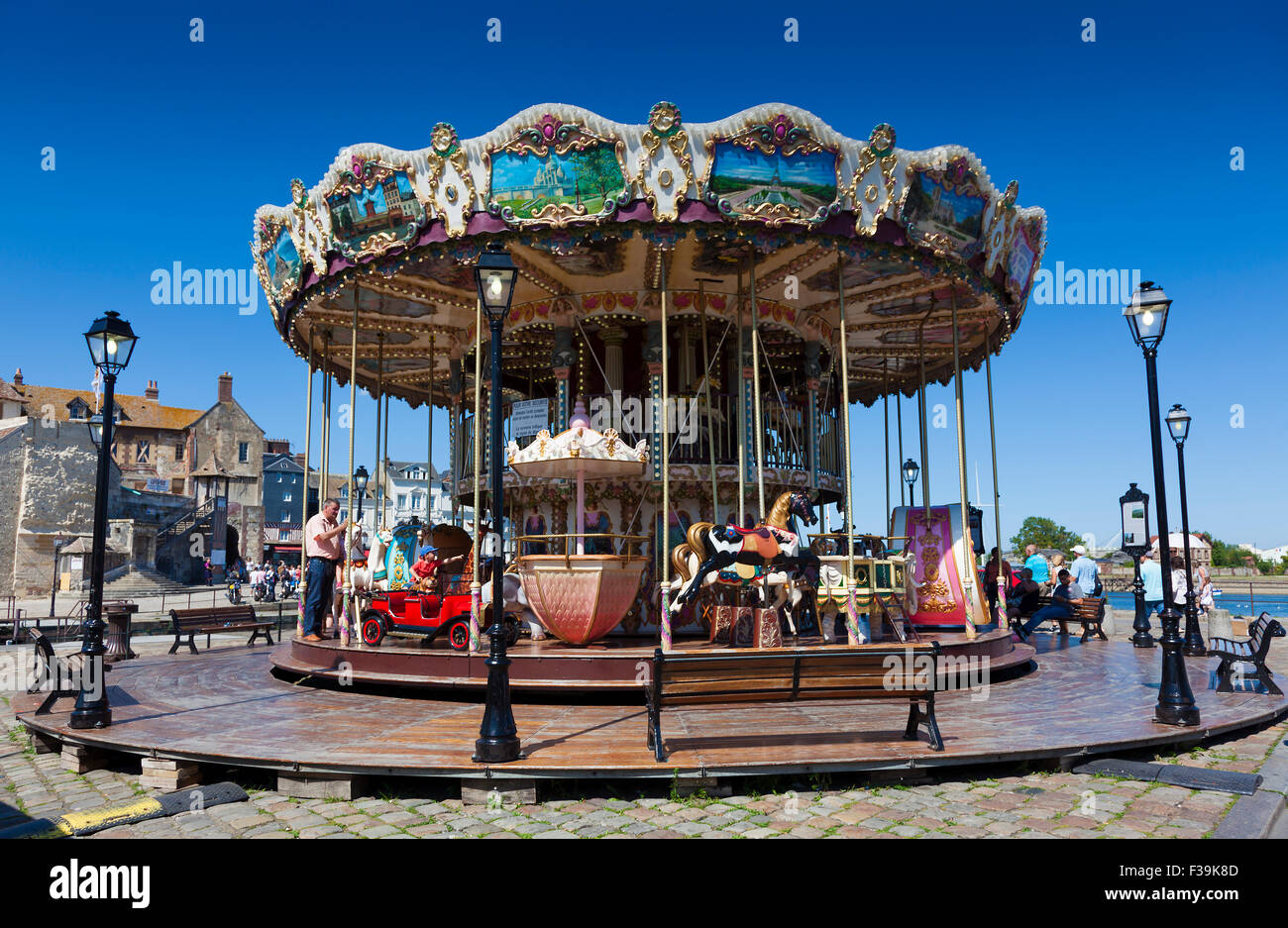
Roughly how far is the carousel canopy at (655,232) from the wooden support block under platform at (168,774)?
21.6 ft

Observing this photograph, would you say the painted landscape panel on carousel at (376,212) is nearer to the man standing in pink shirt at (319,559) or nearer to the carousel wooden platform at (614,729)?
the man standing in pink shirt at (319,559)

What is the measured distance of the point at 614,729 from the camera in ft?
24.6

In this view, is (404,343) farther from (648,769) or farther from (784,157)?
(648,769)

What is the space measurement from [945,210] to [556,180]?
512 cm

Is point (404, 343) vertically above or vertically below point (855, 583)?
above

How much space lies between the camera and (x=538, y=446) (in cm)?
1084

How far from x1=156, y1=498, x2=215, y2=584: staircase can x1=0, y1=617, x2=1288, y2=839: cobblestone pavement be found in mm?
46346

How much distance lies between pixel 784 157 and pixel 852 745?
672 centimetres

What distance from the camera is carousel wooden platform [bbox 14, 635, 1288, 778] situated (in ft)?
20.3

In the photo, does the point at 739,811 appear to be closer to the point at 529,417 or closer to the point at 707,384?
the point at 707,384

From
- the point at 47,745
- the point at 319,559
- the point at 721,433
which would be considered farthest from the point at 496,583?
the point at 721,433

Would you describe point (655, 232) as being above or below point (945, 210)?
below
